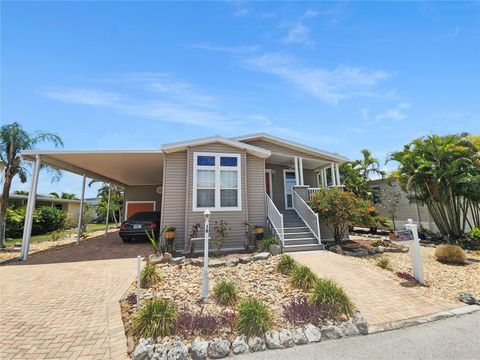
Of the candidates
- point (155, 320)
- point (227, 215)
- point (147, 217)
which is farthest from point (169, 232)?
point (155, 320)

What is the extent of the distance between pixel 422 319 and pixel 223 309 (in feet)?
12.0

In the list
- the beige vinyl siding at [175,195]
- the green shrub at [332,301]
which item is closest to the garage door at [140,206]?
the beige vinyl siding at [175,195]

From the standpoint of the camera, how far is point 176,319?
3.71 m

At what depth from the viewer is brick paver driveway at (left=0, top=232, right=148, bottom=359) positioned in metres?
3.29

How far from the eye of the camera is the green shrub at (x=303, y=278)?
5.14m

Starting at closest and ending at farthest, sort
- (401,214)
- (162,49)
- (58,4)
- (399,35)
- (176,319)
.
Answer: (176,319) → (58,4) → (399,35) → (162,49) → (401,214)

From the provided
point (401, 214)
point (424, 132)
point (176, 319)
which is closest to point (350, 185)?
point (401, 214)

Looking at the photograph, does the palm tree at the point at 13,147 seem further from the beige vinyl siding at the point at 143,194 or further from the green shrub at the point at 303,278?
the green shrub at the point at 303,278

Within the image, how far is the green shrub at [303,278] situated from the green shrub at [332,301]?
710 millimetres

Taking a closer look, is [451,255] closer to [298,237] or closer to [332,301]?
[298,237]

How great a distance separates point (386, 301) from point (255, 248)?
193 inches

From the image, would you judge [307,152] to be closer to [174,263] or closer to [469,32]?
[469,32]

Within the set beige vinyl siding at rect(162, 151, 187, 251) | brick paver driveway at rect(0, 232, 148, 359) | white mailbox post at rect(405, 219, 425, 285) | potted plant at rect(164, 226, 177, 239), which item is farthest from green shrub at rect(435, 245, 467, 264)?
brick paver driveway at rect(0, 232, 148, 359)

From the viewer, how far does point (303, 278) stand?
208 inches
